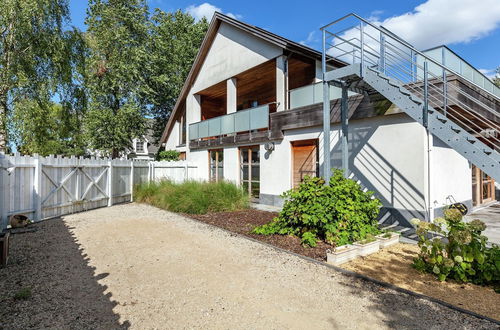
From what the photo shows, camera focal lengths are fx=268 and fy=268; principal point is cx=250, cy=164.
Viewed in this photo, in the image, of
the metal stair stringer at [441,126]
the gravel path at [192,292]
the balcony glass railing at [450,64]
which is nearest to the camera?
the gravel path at [192,292]

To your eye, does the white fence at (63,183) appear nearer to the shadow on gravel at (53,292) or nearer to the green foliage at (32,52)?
the shadow on gravel at (53,292)

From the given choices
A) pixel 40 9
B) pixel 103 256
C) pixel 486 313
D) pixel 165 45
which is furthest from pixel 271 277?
pixel 165 45

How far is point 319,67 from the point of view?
10219 mm

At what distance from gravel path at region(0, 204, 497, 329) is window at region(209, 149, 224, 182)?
25.5 ft

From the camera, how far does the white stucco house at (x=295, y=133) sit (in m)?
6.71

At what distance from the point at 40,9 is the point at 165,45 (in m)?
14.1

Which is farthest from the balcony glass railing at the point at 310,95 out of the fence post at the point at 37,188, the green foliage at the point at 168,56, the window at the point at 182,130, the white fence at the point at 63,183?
the green foliage at the point at 168,56

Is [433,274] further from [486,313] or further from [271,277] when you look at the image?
[271,277]

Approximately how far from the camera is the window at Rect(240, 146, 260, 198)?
37.9 feet

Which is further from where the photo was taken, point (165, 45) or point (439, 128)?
point (165, 45)

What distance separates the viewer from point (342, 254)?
4527mm

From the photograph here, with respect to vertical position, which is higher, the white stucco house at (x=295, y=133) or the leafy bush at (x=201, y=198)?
the white stucco house at (x=295, y=133)

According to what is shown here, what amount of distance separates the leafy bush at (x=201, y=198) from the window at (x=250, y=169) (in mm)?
1470

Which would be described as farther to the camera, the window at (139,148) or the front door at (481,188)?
the window at (139,148)
